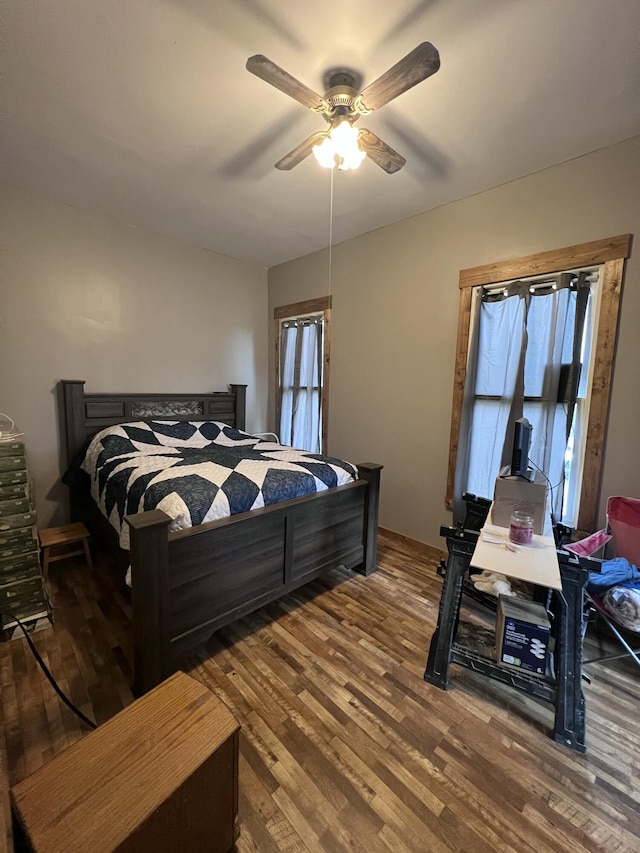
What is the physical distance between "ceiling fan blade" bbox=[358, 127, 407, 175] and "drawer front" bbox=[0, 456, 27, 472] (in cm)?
235

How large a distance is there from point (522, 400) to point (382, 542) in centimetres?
160

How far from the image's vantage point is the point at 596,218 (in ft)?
6.56

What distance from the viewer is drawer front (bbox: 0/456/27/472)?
1.80m

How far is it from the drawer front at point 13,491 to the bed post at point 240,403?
211 cm

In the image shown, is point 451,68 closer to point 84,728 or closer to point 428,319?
point 428,319

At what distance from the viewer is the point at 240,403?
151 inches

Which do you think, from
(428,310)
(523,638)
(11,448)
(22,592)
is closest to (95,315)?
(11,448)

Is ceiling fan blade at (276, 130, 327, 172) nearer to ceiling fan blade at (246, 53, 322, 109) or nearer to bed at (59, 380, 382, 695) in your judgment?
ceiling fan blade at (246, 53, 322, 109)

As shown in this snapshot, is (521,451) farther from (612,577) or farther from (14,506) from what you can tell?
(14,506)

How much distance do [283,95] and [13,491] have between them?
2.43 meters

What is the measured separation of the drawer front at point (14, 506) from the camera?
1786 millimetres

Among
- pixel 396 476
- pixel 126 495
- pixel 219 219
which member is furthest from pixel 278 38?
pixel 396 476

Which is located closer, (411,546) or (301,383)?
(411,546)

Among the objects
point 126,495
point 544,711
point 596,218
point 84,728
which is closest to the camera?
point 84,728
